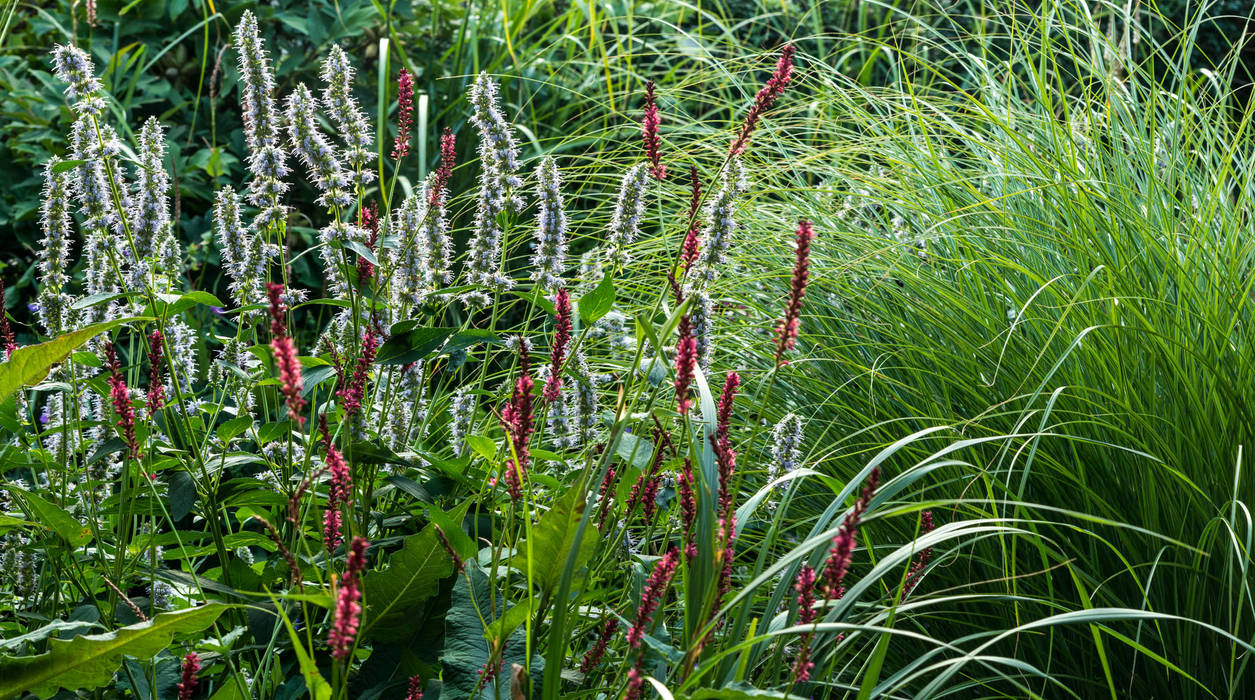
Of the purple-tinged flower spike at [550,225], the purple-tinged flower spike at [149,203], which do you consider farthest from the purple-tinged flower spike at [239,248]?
the purple-tinged flower spike at [550,225]

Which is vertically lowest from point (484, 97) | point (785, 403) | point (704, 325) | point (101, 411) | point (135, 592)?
point (135, 592)

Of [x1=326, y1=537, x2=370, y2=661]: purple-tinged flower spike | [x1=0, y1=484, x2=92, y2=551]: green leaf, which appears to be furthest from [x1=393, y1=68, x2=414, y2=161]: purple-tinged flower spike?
[x1=326, y1=537, x2=370, y2=661]: purple-tinged flower spike

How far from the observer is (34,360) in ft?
5.11

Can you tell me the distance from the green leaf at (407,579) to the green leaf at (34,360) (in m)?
0.48

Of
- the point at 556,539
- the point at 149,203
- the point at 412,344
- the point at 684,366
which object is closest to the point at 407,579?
the point at 556,539

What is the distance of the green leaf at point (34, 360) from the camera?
1512 mm

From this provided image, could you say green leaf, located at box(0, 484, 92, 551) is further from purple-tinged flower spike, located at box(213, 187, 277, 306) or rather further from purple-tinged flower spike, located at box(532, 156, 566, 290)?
purple-tinged flower spike, located at box(532, 156, 566, 290)

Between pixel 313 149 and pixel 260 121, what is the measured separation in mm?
99

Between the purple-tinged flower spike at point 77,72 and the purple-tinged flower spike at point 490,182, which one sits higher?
the purple-tinged flower spike at point 77,72

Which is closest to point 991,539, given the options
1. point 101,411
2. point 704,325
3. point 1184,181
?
point 704,325

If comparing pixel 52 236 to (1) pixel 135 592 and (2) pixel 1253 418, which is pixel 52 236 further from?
(2) pixel 1253 418

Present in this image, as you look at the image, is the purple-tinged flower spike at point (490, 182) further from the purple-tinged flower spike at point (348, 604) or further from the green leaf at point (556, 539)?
the purple-tinged flower spike at point (348, 604)

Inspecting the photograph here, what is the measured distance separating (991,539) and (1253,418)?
1.65ft

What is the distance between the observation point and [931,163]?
2852 millimetres
